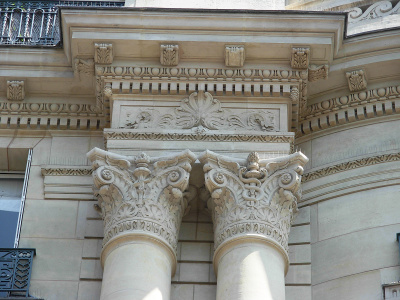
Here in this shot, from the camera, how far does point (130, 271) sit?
1450 centimetres

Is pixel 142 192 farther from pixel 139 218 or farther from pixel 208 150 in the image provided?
pixel 208 150

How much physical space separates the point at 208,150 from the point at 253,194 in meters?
0.85

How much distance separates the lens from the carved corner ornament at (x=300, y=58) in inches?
647

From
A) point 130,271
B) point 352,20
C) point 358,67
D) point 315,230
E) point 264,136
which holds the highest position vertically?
point 352,20

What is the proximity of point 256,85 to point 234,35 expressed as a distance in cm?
73

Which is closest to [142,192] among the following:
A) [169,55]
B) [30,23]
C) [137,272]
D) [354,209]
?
[137,272]

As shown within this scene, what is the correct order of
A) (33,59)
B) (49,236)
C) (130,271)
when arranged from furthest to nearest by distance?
(33,59) → (49,236) → (130,271)

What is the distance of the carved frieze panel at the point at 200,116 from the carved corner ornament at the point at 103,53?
0.62 metres

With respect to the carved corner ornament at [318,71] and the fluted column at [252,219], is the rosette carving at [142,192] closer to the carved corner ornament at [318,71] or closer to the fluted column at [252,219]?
the fluted column at [252,219]

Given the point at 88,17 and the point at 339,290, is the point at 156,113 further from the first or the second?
the point at 339,290

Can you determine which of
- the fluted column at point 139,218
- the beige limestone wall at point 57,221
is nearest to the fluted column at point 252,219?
the fluted column at point 139,218

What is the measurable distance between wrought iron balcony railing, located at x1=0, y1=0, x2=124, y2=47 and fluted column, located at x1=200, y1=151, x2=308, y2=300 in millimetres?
3808

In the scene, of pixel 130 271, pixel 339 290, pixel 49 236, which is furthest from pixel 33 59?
pixel 339 290

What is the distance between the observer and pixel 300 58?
1645 centimetres
